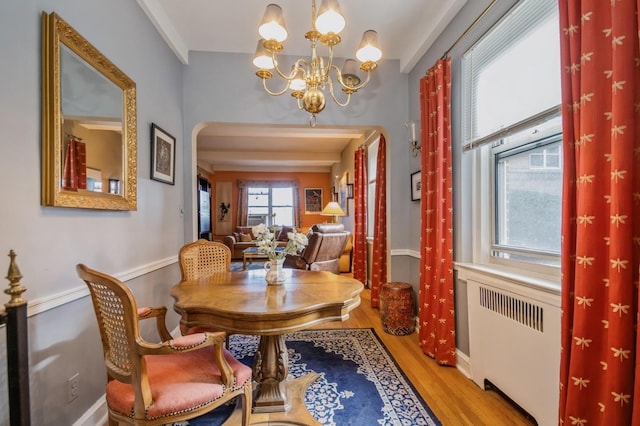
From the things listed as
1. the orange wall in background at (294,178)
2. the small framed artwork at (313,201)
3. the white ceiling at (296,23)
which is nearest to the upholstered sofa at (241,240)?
the orange wall in background at (294,178)

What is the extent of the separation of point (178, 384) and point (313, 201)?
7985 millimetres

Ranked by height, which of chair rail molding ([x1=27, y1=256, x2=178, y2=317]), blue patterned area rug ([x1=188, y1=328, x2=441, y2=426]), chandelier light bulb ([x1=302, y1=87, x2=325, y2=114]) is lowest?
blue patterned area rug ([x1=188, y1=328, x2=441, y2=426])

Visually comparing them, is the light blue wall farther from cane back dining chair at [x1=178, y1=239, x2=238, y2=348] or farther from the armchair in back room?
the armchair in back room

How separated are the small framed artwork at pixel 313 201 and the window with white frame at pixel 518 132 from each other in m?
6.98

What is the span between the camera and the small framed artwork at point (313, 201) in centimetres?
912

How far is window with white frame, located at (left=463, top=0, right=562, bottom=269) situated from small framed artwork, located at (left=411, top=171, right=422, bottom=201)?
2.45 feet

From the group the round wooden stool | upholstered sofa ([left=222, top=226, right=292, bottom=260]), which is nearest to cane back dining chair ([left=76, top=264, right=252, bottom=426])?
the round wooden stool

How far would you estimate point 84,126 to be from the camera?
1.54m

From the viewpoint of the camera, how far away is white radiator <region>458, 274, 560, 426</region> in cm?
146

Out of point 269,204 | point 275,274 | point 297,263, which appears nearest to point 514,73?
point 275,274

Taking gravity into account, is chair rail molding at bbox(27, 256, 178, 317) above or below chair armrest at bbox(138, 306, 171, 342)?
above

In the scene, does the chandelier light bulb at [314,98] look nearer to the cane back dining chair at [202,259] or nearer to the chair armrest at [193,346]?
the cane back dining chair at [202,259]

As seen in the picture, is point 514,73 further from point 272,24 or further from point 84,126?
point 84,126

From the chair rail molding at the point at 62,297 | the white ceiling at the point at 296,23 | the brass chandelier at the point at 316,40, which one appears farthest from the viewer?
the white ceiling at the point at 296,23
